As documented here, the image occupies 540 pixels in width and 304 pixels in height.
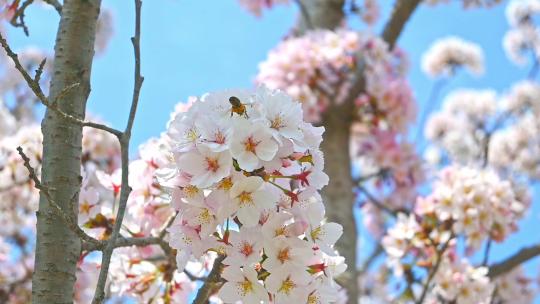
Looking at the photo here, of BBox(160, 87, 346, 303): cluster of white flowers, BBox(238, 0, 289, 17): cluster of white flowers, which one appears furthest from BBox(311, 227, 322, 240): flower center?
BBox(238, 0, 289, 17): cluster of white flowers

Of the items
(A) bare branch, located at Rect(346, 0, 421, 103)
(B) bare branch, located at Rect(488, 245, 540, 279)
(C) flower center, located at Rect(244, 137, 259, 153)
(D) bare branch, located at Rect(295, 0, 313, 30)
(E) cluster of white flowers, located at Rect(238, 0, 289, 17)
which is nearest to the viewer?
(C) flower center, located at Rect(244, 137, 259, 153)

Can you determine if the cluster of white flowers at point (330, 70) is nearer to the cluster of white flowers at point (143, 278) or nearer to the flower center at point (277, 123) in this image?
the cluster of white flowers at point (143, 278)

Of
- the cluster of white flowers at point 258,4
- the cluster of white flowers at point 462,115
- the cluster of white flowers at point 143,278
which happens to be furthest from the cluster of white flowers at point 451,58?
the cluster of white flowers at point 143,278

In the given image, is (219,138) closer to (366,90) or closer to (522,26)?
(366,90)

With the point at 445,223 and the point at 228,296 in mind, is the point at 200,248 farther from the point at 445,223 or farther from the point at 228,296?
the point at 445,223

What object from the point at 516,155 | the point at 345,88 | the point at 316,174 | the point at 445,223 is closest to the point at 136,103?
the point at 316,174

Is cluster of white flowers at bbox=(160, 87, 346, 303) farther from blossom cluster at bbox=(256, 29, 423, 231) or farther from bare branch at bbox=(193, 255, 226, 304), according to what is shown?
blossom cluster at bbox=(256, 29, 423, 231)
